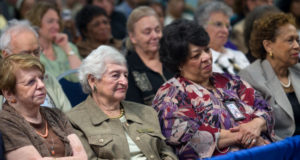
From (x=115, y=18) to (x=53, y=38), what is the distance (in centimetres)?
203

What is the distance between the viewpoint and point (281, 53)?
4051mm

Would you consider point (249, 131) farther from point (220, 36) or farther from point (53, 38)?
point (53, 38)

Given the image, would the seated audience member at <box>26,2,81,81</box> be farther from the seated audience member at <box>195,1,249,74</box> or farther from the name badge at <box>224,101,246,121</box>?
the name badge at <box>224,101,246,121</box>

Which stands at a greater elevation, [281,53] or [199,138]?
[281,53]

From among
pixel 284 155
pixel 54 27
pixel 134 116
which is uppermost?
pixel 54 27

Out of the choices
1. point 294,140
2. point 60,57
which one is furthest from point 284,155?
point 60,57

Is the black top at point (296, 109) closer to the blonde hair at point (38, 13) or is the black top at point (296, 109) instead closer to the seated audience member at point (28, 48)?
the seated audience member at point (28, 48)

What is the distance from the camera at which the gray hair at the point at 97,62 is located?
3.21 m

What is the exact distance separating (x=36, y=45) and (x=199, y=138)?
1481mm

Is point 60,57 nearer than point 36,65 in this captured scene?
No

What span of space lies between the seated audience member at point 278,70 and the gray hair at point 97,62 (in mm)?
1341

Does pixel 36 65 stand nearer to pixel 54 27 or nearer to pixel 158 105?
pixel 158 105

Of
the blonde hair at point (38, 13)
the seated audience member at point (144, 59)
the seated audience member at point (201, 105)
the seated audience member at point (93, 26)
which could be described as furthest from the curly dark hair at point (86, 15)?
the seated audience member at point (201, 105)

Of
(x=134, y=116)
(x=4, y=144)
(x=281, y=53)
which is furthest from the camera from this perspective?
(x=281, y=53)
